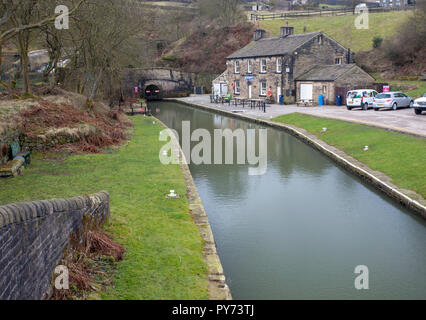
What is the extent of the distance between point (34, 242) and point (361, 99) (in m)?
29.1

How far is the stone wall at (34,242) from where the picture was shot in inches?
180

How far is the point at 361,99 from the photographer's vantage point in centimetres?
3094

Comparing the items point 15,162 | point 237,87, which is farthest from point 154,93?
point 15,162

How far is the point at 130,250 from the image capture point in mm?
8070

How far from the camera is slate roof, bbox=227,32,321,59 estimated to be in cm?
4015

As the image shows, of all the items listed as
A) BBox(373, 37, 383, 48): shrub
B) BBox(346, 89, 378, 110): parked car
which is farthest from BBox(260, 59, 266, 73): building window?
BBox(373, 37, 383, 48): shrub

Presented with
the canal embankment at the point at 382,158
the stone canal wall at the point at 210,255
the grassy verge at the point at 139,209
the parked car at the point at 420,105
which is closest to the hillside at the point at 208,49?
the parked car at the point at 420,105

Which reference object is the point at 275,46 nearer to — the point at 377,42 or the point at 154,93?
the point at 377,42

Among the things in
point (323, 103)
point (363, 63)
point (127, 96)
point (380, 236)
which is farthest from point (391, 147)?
point (127, 96)

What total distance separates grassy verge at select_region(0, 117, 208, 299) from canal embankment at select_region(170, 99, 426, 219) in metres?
6.38

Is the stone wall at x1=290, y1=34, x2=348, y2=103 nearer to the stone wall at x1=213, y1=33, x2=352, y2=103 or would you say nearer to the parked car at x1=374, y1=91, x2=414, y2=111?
the stone wall at x1=213, y1=33, x2=352, y2=103

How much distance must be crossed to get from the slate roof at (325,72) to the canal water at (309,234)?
19541 millimetres

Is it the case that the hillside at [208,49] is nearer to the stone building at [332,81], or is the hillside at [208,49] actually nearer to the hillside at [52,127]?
the stone building at [332,81]
